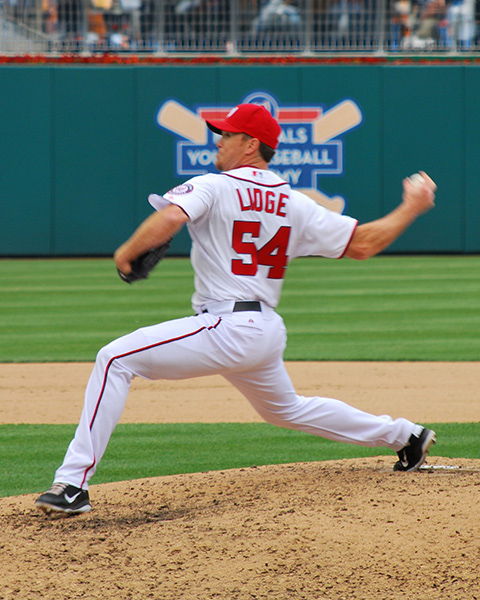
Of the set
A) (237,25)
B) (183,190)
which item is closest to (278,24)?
(237,25)

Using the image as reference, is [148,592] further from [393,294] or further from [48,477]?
[393,294]

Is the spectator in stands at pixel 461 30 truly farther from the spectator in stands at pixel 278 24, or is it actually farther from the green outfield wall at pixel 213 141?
the spectator in stands at pixel 278 24

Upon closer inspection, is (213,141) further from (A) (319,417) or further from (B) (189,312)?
(A) (319,417)

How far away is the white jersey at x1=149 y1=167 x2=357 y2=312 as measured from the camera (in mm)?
3781

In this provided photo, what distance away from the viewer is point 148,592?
3.16 metres

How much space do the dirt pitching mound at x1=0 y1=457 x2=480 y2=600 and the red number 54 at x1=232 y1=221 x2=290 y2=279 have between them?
3.30 feet

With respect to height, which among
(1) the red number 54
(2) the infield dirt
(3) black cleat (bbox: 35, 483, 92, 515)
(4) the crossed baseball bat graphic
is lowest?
(2) the infield dirt

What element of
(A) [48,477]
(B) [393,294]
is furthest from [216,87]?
(A) [48,477]

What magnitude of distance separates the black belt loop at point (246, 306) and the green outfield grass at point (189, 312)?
56.3 inches

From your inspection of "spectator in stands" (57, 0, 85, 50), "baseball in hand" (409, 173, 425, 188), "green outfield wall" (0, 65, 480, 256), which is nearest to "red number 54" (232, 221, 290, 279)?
"baseball in hand" (409, 173, 425, 188)

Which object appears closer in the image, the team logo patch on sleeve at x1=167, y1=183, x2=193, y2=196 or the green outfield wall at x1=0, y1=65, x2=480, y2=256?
the team logo patch on sleeve at x1=167, y1=183, x2=193, y2=196

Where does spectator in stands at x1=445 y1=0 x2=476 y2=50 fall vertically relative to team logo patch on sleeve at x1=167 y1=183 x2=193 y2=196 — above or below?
above

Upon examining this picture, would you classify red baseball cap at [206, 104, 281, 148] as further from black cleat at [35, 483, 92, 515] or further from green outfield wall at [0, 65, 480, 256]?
green outfield wall at [0, 65, 480, 256]

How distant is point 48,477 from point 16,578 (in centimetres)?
160
